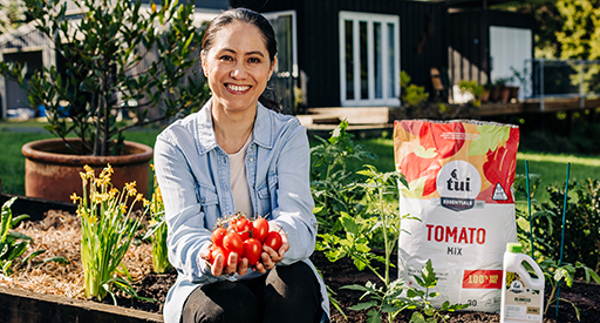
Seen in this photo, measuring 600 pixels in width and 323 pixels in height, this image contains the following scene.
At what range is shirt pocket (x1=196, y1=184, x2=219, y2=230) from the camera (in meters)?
1.87

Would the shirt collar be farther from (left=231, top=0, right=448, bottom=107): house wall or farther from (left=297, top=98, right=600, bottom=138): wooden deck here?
(left=231, top=0, right=448, bottom=107): house wall

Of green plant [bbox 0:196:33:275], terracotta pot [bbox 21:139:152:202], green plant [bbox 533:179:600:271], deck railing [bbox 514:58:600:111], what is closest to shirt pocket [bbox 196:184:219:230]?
green plant [bbox 0:196:33:275]

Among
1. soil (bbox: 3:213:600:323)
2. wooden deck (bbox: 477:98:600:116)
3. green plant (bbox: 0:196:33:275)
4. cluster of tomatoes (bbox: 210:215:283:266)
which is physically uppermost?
wooden deck (bbox: 477:98:600:116)

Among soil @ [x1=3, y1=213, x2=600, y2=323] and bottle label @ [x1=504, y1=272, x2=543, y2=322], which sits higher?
bottle label @ [x1=504, y1=272, x2=543, y2=322]

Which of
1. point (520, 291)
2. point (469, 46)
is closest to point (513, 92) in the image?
point (469, 46)

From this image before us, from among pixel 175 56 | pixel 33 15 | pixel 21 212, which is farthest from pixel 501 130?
pixel 33 15

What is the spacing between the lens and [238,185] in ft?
6.37

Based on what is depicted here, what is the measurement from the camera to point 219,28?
1.86 metres

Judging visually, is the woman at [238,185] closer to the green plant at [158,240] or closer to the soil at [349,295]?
the soil at [349,295]

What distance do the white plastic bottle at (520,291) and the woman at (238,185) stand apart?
2.28 feet

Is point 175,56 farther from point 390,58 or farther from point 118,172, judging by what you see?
point 390,58

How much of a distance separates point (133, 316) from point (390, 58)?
11.4 metres

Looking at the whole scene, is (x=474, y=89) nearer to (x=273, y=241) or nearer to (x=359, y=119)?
(x=359, y=119)

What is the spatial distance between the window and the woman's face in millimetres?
10030
